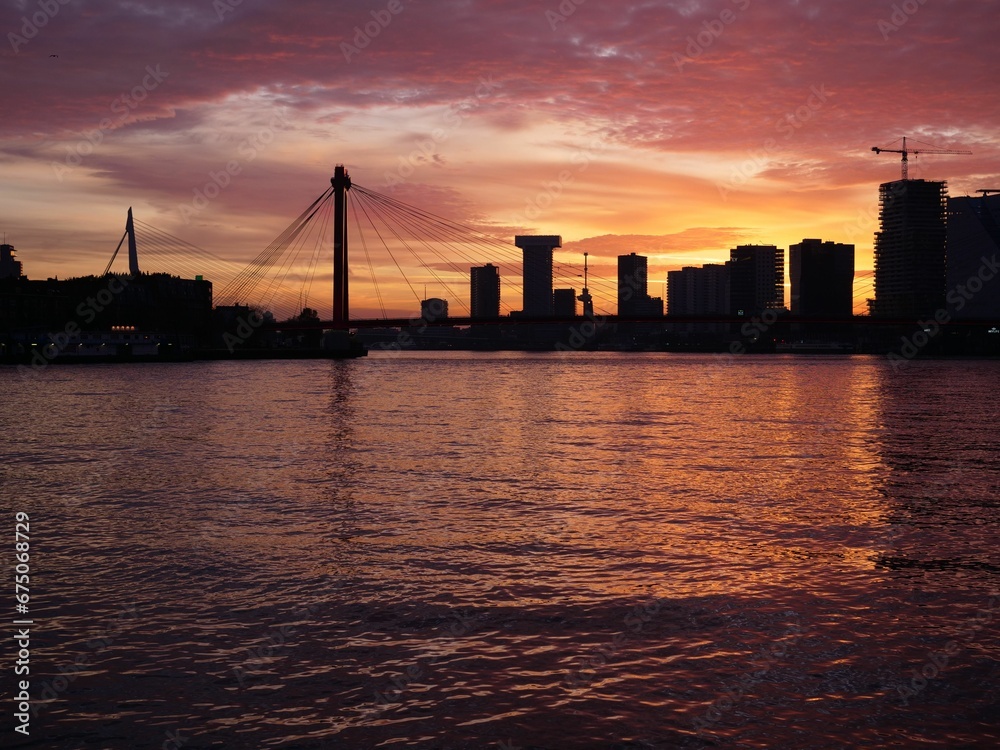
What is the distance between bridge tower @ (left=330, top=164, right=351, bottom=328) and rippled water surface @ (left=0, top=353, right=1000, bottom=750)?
76.5 meters

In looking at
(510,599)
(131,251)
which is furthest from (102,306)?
(510,599)

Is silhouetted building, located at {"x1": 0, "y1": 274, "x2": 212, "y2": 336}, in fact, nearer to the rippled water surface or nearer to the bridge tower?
the bridge tower

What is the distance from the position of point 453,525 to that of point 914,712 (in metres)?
8.38

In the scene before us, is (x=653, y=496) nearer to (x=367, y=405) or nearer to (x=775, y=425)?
(x=775, y=425)

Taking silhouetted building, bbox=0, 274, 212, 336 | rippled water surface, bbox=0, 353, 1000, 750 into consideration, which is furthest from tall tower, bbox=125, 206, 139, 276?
rippled water surface, bbox=0, 353, 1000, 750

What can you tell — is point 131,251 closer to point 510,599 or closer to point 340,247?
point 340,247

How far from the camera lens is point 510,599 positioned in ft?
33.4

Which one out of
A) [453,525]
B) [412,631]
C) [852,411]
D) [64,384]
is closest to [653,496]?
[453,525]

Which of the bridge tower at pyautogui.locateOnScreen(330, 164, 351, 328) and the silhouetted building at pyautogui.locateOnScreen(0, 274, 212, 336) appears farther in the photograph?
the silhouetted building at pyautogui.locateOnScreen(0, 274, 212, 336)

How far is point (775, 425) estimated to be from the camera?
34500mm

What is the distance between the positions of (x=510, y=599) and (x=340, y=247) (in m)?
100

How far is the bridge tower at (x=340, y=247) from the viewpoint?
329ft

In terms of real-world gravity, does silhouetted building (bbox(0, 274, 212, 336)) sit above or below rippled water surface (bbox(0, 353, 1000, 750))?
above

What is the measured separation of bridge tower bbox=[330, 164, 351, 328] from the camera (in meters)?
100
